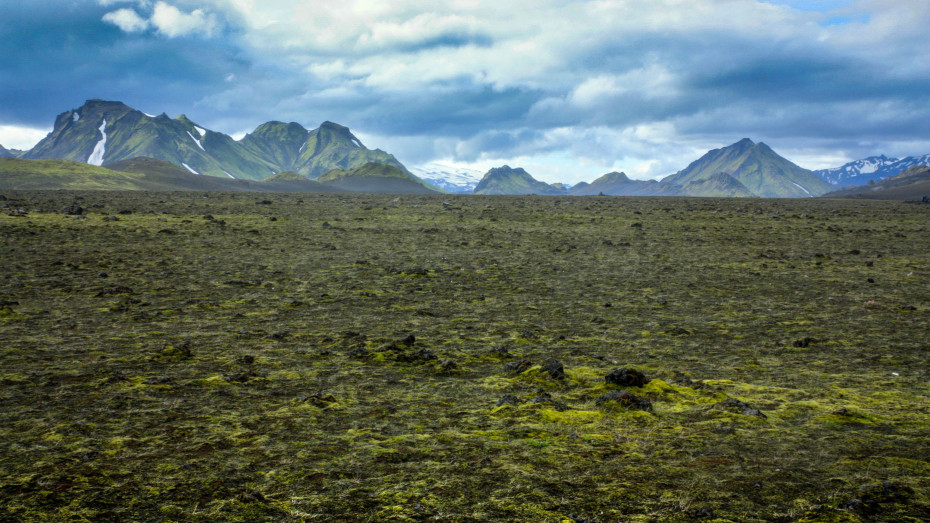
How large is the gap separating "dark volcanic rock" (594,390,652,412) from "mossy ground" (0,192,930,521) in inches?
11.1

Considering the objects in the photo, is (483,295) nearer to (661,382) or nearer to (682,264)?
(661,382)

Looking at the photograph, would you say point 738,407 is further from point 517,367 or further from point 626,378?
A: point 517,367

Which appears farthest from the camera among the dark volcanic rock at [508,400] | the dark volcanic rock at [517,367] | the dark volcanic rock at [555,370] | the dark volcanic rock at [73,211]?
the dark volcanic rock at [73,211]

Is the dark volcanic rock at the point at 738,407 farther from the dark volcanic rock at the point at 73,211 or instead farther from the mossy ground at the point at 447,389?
the dark volcanic rock at the point at 73,211

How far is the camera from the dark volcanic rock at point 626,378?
9734mm

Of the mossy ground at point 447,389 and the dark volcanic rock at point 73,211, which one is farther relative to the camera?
the dark volcanic rock at point 73,211

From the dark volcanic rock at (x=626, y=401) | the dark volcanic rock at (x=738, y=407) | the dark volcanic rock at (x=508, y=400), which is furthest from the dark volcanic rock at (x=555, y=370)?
the dark volcanic rock at (x=738, y=407)

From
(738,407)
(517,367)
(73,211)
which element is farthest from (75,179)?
(738,407)

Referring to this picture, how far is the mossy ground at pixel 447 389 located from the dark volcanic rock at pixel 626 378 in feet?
0.78

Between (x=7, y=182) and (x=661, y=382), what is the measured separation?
144359mm

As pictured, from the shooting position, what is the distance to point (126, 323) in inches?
542

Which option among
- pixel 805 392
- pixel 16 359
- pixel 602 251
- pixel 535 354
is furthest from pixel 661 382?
pixel 602 251

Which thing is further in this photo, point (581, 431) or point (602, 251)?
point (602, 251)

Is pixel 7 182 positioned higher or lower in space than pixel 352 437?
higher
